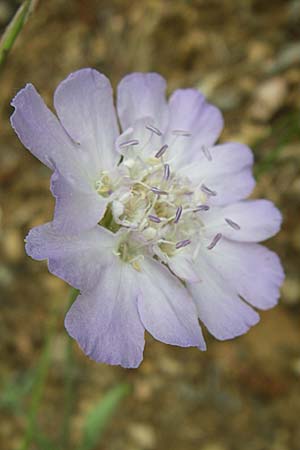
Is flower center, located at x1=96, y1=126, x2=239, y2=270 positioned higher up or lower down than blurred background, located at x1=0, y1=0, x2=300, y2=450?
higher up

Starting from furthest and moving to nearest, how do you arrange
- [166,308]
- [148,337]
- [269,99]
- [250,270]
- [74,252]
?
1. [269,99]
2. [148,337]
3. [250,270]
4. [166,308]
5. [74,252]

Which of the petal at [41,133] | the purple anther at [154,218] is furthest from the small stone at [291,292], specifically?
the petal at [41,133]

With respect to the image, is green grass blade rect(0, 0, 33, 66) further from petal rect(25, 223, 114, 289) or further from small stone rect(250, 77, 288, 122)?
small stone rect(250, 77, 288, 122)

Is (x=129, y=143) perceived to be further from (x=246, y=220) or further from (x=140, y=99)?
(x=246, y=220)

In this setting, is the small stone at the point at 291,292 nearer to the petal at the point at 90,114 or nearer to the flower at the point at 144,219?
the flower at the point at 144,219

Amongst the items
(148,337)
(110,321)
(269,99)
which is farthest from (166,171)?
(269,99)

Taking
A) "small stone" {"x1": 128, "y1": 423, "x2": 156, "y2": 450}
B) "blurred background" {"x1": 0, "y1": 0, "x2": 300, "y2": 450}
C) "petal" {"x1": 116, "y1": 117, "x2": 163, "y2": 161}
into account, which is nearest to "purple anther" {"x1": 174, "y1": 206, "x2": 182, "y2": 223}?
"petal" {"x1": 116, "y1": 117, "x2": 163, "y2": 161}

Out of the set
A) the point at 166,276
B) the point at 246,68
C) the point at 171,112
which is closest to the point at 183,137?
the point at 171,112
